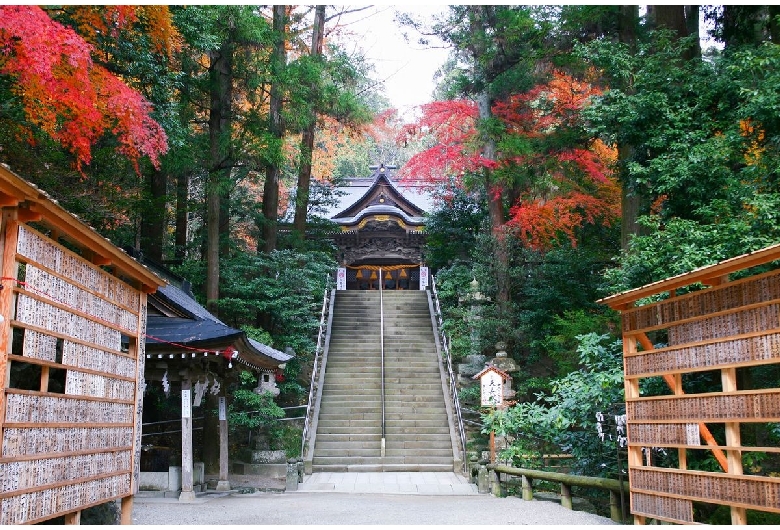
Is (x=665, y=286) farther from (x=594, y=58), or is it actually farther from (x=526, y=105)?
(x=526, y=105)

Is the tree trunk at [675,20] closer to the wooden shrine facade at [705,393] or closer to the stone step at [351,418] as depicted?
the wooden shrine facade at [705,393]

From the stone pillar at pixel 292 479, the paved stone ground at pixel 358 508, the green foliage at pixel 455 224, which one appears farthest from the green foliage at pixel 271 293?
the paved stone ground at pixel 358 508

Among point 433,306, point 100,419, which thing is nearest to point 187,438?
point 100,419

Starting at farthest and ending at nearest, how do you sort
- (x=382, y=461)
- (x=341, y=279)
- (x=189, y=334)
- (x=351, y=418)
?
(x=341, y=279)
(x=351, y=418)
(x=382, y=461)
(x=189, y=334)

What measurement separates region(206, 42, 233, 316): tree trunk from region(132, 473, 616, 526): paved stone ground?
519 centimetres

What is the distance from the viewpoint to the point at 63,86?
350 inches

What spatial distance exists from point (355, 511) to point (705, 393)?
192 inches

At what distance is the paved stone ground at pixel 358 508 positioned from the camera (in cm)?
833

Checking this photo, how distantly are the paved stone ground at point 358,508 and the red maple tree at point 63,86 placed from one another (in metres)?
5.09

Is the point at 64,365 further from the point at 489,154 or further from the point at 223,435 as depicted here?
the point at 489,154

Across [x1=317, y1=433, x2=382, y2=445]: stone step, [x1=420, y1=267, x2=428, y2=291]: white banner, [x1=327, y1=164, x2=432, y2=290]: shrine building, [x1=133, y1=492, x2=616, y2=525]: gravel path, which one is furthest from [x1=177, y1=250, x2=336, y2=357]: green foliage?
[x1=420, y1=267, x2=428, y2=291]: white banner

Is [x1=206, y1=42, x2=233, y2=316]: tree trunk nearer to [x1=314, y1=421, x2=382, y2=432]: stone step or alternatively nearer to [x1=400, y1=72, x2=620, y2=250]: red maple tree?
[x1=314, y1=421, x2=382, y2=432]: stone step

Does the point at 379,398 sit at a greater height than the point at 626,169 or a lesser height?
lesser

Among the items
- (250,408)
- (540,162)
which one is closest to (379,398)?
(250,408)
